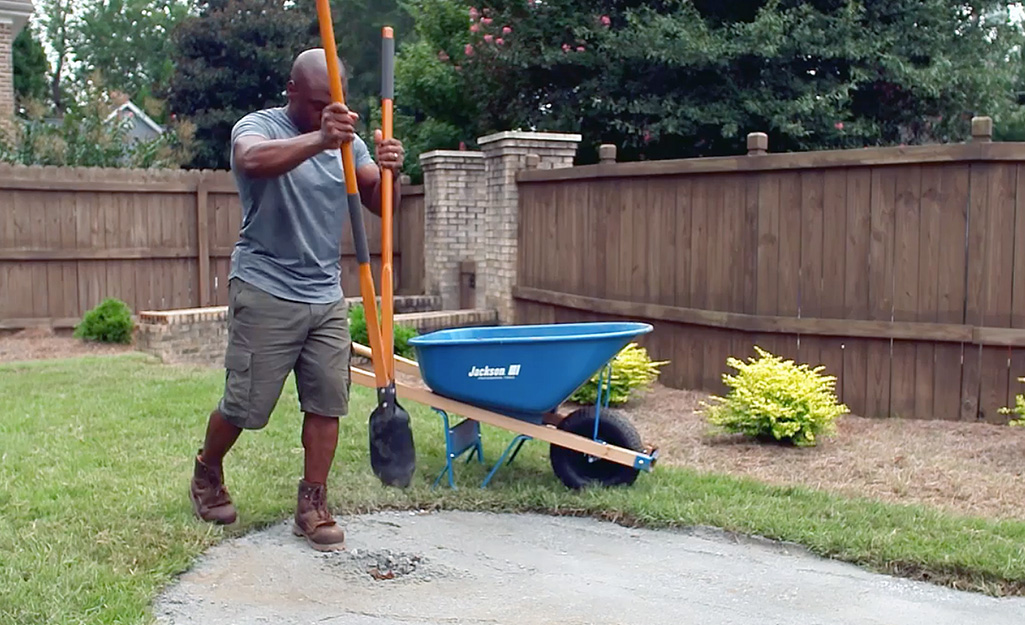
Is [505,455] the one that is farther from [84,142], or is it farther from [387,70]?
[84,142]

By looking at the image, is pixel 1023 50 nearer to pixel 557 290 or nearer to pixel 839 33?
pixel 839 33

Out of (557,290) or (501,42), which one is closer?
(557,290)

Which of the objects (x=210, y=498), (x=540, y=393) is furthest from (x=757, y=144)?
(x=210, y=498)

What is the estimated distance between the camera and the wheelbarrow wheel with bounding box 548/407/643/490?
17.1 ft

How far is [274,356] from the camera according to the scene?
4.35 metres

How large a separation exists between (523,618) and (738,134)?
9.74 meters

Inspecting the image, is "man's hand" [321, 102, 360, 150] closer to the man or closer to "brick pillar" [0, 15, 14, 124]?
the man

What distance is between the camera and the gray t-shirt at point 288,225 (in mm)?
4320

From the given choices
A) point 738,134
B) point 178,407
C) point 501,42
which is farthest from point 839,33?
point 178,407

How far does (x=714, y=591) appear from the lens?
159 inches

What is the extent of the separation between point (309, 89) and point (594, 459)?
2146 mm

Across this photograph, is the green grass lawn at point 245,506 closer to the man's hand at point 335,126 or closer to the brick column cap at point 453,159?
the man's hand at point 335,126

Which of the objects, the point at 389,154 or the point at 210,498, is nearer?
the point at 389,154

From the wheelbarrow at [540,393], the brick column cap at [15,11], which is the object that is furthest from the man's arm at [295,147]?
the brick column cap at [15,11]
